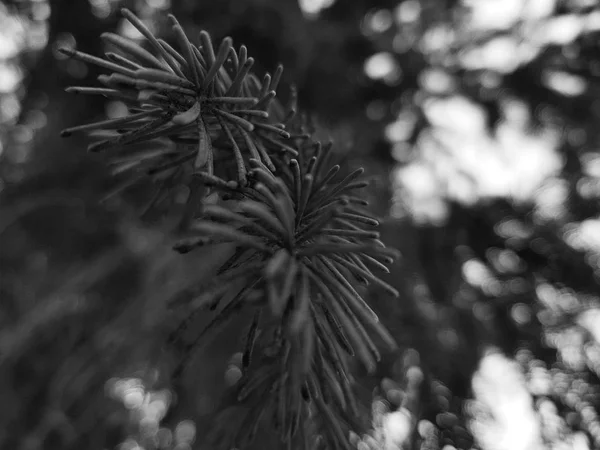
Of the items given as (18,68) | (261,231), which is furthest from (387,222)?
(18,68)

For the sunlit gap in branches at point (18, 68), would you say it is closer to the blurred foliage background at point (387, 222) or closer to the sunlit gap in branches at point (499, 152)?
the blurred foliage background at point (387, 222)

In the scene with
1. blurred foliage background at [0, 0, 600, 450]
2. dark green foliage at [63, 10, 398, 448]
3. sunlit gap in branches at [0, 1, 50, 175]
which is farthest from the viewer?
sunlit gap in branches at [0, 1, 50, 175]

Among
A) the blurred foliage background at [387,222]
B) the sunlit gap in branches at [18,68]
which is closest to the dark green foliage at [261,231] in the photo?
the blurred foliage background at [387,222]

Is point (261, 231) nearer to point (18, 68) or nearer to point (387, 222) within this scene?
point (387, 222)

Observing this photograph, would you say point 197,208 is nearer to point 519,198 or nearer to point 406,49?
point 519,198

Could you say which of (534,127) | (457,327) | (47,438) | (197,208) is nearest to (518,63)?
(534,127)

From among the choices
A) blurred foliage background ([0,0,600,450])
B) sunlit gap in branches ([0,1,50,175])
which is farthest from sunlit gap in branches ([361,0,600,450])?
sunlit gap in branches ([0,1,50,175])

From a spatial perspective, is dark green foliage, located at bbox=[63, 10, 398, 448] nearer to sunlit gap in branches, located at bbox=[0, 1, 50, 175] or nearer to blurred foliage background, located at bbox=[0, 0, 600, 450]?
blurred foliage background, located at bbox=[0, 0, 600, 450]
